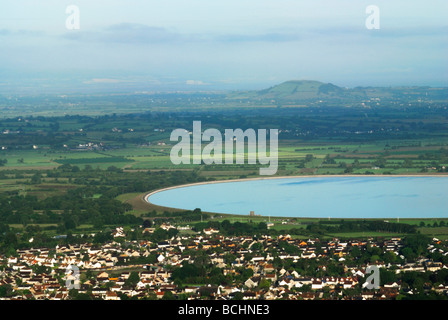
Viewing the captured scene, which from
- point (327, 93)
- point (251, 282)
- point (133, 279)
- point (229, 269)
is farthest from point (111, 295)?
point (327, 93)

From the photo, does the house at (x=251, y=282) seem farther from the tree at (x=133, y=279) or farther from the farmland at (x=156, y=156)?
the farmland at (x=156, y=156)

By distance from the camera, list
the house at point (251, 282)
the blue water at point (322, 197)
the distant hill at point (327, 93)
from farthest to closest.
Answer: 1. the distant hill at point (327, 93)
2. the blue water at point (322, 197)
3. the house at point (251, 282)

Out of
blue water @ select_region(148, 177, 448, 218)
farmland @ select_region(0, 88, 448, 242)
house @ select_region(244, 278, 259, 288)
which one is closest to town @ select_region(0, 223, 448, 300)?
house @ select_region(244, 278, 259, 288)

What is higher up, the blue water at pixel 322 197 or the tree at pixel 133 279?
the tree at pixel 133 279

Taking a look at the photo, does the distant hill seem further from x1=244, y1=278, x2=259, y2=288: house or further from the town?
x1=244, y1=278, x2=259, y2=288: house

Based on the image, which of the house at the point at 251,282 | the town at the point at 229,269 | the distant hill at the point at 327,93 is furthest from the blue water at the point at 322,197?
the distant hill at the point at 327,93

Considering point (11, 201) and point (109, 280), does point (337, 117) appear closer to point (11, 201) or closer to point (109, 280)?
point (11, 201)

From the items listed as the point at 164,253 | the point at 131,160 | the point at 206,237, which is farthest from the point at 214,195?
the point at 131,160
